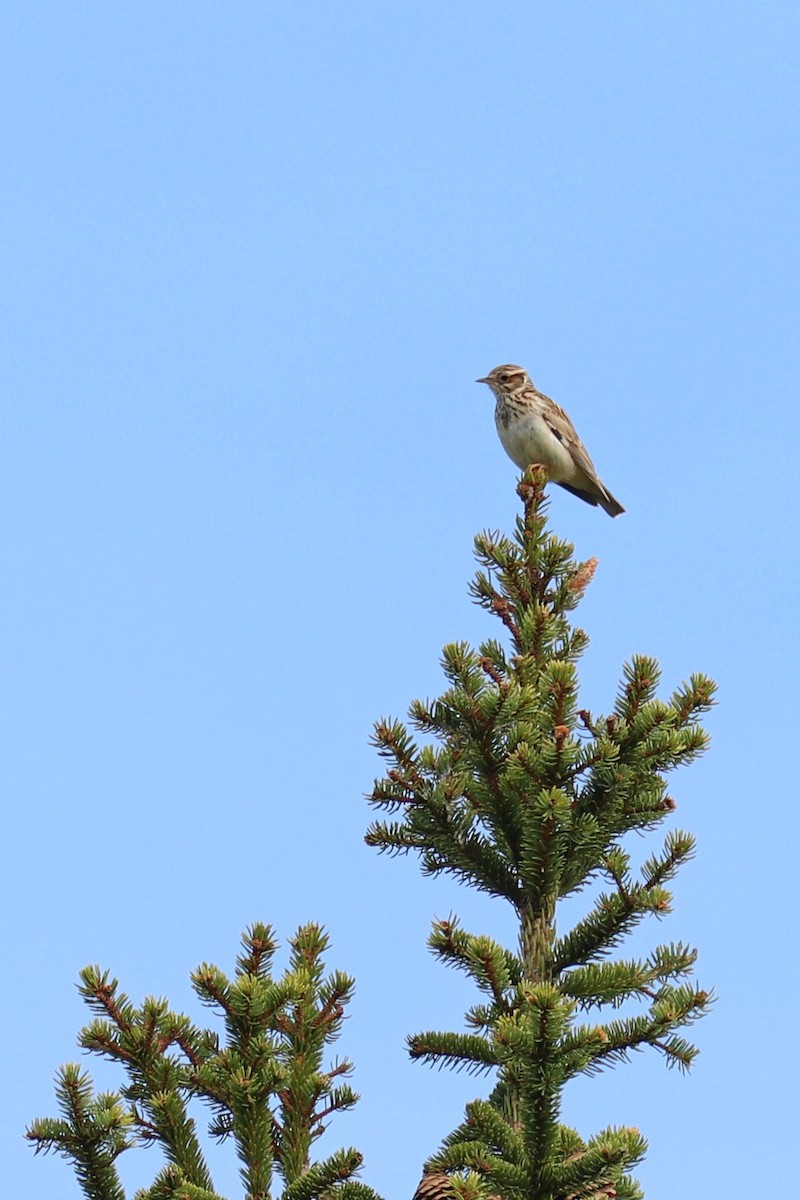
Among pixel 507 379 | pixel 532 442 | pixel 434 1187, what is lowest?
pixel 434 1187

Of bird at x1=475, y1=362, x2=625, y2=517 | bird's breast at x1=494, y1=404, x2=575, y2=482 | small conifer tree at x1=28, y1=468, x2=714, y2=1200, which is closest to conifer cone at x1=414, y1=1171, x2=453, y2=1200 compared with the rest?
small conifer tree at x1=28, y1=468, x2=714, y2=1200

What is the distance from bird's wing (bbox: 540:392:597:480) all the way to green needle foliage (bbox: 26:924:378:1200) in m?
8.08

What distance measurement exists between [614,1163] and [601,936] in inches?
48.4

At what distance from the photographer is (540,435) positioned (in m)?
12.7

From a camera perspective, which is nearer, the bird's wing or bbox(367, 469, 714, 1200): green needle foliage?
bbox(367, 469, 714, 1200): green needle foliage

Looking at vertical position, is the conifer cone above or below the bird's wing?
below

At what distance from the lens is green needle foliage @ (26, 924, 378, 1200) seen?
510cm

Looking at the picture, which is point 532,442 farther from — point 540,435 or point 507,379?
point 507,379

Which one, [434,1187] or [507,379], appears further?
[507,379]

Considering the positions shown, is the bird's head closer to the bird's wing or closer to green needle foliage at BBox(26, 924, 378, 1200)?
the bird's wing

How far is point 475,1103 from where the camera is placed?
5.15 meters

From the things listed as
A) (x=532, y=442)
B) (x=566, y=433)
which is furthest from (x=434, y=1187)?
(x=566, y=433)

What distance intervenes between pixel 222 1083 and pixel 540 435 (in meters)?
8.16

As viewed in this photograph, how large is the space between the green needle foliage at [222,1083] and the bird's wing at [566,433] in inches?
318
